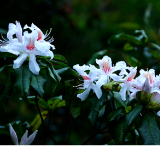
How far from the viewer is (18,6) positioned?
2.46 m

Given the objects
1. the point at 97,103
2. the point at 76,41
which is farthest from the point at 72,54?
the point at 97,103

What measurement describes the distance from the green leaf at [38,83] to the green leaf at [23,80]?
16 millimetres

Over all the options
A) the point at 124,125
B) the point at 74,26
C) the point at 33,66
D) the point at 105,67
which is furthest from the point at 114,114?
the point at 74,26

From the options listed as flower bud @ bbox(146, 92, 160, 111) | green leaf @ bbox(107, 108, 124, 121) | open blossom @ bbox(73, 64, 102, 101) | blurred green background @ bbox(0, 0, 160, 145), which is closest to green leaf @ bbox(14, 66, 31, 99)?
open blossom @ bbox(73, 64, 102, 101)

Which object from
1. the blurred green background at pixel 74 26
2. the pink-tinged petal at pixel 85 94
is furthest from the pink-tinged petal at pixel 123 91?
the blurred green background at pixel 74 26

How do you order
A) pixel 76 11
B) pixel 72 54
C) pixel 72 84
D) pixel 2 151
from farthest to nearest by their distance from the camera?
pixel 76 11, pixel 72 54, pixel 72 84, pixel 2 151

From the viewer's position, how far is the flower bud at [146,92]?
89 centimetres

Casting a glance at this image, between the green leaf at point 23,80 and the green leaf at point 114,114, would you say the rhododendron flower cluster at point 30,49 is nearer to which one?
the green leaf at point 23,80

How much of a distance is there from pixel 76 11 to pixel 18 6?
1.12 meters

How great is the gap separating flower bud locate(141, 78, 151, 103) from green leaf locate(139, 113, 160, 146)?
0.05m

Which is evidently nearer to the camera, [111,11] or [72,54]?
[72,54]

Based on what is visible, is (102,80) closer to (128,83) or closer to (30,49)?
(128,83)

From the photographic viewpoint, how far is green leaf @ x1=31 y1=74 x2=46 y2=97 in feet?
2.88

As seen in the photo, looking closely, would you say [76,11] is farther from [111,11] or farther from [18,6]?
[18,6]
